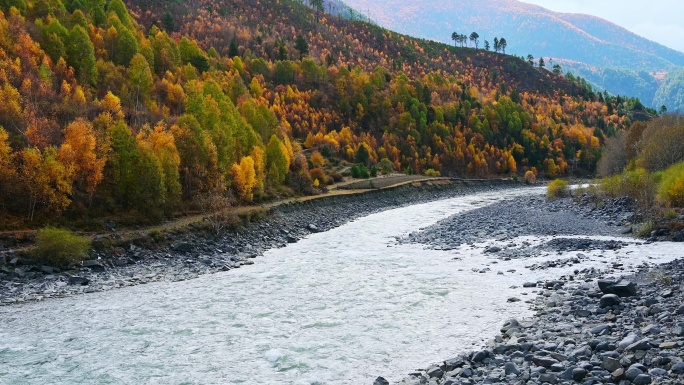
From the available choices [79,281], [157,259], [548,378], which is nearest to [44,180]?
[157,259]

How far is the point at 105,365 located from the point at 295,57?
178 metres

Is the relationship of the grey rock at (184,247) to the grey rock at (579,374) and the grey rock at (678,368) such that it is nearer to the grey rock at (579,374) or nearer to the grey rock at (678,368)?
the grey rock at (579,374)

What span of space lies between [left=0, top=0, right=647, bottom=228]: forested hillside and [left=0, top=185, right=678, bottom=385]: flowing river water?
58.1 feet

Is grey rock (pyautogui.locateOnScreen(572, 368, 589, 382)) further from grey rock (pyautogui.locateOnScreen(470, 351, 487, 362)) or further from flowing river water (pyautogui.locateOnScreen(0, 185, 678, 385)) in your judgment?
flowing river water (pyautogui.locateOnScreen(0, 185, 678, 385))

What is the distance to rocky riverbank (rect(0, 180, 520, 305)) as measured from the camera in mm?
28938

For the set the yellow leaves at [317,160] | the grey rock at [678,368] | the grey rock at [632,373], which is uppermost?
the grey rock at [678,368]

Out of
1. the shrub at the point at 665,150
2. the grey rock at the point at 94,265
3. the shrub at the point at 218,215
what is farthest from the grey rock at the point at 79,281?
the shrub at the point at 665,150

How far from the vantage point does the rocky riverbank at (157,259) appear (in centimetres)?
2894

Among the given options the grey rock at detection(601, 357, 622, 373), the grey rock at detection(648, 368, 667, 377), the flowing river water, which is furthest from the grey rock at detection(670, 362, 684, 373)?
the flowing river water

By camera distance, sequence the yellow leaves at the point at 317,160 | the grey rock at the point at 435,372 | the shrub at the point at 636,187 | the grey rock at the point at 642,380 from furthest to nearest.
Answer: the yellow leaves at the point at 317,160
the shrub at the point at 636,187
the grey rock at the point at 435,372
the grey rock at the point at 642,380

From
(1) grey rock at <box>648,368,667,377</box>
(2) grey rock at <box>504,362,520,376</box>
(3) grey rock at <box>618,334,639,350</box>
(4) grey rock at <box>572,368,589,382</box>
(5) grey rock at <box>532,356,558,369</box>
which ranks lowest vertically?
(2) grey rock at <box>504,362,520,376</box>

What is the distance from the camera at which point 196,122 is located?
5434 cm

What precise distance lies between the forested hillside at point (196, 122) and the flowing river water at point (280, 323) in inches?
697

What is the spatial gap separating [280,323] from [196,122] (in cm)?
3891
